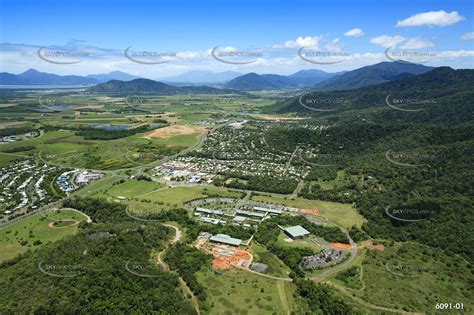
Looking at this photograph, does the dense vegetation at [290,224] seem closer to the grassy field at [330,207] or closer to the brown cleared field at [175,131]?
the grassy field at [330,207]

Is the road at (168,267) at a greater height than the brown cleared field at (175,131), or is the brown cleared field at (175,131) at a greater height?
the brown cleared field at (175,131)

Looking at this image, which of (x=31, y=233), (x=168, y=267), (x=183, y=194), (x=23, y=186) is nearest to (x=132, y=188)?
(x=183, y=194)

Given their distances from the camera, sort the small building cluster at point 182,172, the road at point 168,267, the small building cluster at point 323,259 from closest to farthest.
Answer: the road at point 168,267 → the small building cluster at point 323,259 → the small building cluster at point 182,172

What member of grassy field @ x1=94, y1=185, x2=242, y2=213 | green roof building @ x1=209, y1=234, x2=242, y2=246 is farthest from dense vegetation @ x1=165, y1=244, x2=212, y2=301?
grassy field @ x1=94, y1=185, x2=242, y2=213

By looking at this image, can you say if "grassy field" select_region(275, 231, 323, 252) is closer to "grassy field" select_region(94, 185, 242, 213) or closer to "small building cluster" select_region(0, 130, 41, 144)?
"grassy field" select_region(94, 185, 242, 213)

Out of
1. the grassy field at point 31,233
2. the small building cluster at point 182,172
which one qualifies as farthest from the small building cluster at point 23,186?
the small building cluster at point 182,172

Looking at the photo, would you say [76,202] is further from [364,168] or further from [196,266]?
[364,168]

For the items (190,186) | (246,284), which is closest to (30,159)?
(190,186)
